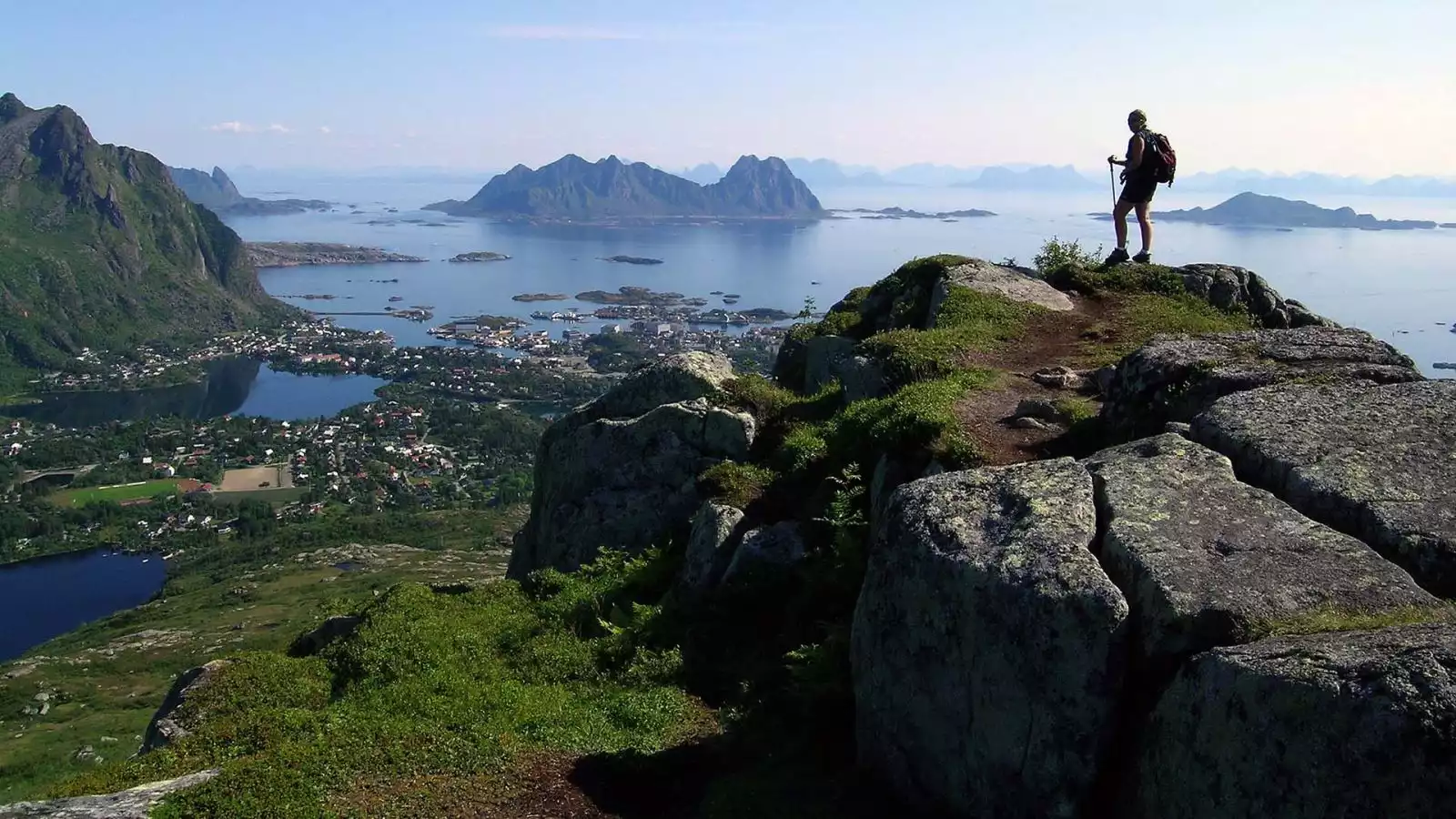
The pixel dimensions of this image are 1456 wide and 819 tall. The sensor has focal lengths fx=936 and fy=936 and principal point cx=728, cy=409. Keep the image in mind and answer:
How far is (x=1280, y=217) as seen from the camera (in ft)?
574

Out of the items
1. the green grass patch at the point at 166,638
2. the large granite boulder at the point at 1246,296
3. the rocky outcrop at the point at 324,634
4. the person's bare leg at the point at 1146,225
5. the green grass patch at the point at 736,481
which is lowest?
the green grass patch at the point at 166,638

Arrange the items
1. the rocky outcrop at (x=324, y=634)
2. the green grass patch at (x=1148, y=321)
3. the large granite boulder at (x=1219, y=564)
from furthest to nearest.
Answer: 1. the green grass patch at (x=1148, y=321)
2. the rocky outcrop at (x=324, y=634)
3. the large granite boulder at (x=1219, y=564)

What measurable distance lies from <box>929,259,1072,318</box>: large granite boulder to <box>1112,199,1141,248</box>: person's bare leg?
185cm

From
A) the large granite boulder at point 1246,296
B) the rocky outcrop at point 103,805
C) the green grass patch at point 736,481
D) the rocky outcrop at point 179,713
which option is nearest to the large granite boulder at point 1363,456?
the green grass patch at point 736,481

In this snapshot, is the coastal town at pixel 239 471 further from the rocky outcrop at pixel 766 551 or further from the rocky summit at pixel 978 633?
the rocky outcrop at pixel 766 551

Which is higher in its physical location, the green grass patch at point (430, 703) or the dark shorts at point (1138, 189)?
the dark shorts at point (1138, 189)

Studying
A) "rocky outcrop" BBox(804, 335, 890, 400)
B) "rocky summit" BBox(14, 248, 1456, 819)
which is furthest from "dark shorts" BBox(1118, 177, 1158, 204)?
"rocky outcrop" BBox(804, 335, 890, 400)

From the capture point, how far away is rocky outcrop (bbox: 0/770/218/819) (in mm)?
7422

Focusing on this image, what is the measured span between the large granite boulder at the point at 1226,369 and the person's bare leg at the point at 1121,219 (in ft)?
25.3

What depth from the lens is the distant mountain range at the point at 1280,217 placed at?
169 m

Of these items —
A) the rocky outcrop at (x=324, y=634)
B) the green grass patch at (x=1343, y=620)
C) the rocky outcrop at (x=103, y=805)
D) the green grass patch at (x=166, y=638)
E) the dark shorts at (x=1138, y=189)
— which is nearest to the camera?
the green grass patch at (x=1343, y=620)

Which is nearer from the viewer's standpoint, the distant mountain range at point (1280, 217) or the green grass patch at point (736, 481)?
the green grass patch at point (736, 481)

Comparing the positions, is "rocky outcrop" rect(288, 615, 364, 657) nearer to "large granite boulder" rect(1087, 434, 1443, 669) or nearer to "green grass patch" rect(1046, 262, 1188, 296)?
"large granite boulder" rect(1087, 434, 1443, 669)

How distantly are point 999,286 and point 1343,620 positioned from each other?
47.4ft
